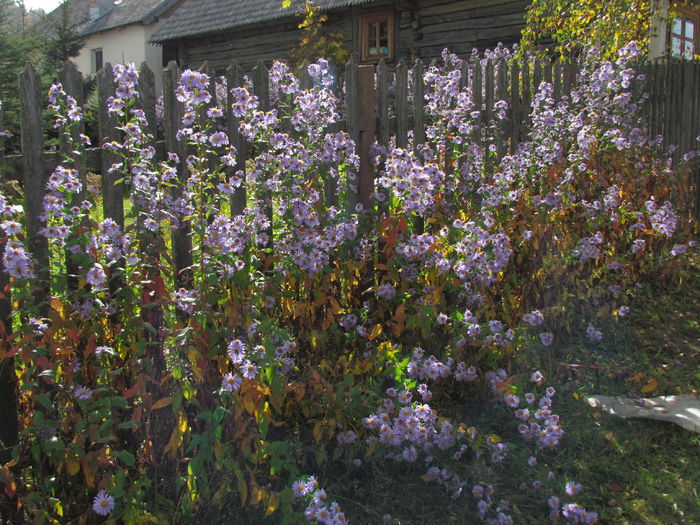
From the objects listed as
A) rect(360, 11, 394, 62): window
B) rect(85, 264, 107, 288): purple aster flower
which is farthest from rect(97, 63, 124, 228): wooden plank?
rect(360, 11, 394, 62): window

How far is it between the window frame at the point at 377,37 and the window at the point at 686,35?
17.6 feet

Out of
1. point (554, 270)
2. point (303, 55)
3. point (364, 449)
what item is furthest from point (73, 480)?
point (303, 55)

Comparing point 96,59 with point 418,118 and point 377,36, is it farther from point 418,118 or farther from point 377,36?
point 418,118

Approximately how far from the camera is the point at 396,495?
8.01 ft

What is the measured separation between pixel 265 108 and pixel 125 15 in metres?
21.8

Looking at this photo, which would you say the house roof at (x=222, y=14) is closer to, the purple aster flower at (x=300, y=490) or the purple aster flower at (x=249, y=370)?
the purple aster flower at (x=249, y=370)

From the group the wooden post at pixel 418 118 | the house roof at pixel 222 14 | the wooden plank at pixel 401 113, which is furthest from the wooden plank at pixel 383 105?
the house roof at pixel 222 14

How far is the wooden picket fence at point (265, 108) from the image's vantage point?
8.34ft

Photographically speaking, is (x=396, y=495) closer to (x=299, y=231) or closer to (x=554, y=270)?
(x=299, y=231)

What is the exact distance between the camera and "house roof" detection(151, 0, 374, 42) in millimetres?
14852

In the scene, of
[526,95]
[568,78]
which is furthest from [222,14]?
[526,95]

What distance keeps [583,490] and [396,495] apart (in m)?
0.69

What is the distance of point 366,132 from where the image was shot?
148 inches

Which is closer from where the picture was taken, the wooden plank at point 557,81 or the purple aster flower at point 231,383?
the purple aster flower at point 231,383
